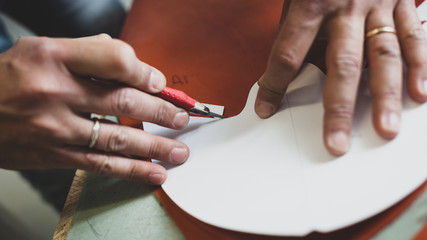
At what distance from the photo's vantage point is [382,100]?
0.51 meters

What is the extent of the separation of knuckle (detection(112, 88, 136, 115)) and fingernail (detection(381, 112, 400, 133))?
471 mm

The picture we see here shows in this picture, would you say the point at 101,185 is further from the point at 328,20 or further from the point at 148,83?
the point at 328,20

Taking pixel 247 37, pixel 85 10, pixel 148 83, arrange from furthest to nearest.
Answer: pixel 85 10 < pixel 247 37 < pixel 148 83

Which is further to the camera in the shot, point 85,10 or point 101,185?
point 85,10

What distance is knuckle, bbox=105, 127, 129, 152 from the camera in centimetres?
59

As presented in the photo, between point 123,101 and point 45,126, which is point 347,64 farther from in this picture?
point 45,126

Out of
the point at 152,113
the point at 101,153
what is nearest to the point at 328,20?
the point at 152,113

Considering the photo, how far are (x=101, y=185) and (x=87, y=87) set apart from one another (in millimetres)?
261

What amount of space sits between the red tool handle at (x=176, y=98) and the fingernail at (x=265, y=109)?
0.15 meters

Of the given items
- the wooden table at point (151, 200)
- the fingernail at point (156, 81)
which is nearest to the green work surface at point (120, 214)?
the wooden table at point (151, 200)

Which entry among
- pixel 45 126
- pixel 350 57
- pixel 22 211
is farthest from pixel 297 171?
pixel 22 211

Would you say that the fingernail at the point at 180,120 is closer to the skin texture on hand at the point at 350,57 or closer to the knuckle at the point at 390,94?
the skin texture on hand at the point at 350,57

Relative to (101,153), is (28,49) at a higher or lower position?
higher

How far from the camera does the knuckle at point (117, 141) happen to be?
1.94ft
